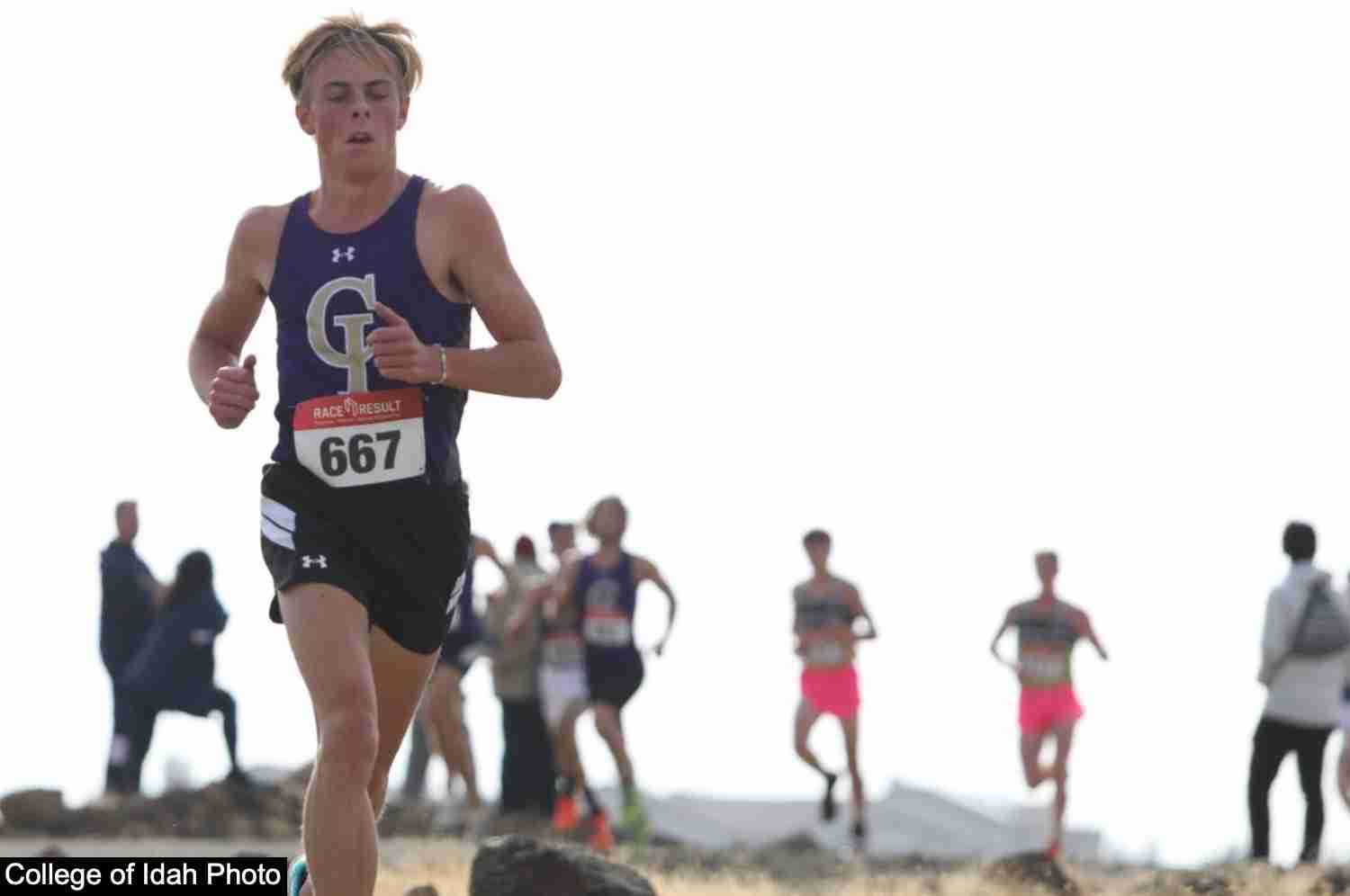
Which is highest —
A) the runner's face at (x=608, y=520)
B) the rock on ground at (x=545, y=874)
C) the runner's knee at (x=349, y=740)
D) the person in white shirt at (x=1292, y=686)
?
the runner's face at (x=608, y=520)

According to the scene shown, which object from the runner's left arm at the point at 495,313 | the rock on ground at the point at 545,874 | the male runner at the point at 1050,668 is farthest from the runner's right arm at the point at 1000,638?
the runner's left arm at the point at 495,313

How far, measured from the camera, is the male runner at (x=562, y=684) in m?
15.5

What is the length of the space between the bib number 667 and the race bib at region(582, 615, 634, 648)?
29.7 ft

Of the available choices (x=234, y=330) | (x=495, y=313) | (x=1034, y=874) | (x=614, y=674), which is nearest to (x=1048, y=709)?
(x=614, y=674)

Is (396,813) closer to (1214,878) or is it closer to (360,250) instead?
(1214,878)

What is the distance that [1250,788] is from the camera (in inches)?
513

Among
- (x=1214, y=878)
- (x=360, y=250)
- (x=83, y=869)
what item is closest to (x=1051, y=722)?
(x=1214, y=878)

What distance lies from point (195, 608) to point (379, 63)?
9.24 metres

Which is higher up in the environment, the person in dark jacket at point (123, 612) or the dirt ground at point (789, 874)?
the person in dark jacket at point (123, 612)

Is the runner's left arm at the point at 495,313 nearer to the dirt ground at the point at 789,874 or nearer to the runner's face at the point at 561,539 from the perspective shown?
the dirt ground at the point at 789,874

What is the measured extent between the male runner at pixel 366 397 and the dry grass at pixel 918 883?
12.8ft

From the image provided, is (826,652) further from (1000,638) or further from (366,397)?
(366,397)

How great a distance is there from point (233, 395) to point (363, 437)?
32 cm

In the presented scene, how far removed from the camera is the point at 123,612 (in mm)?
15344
